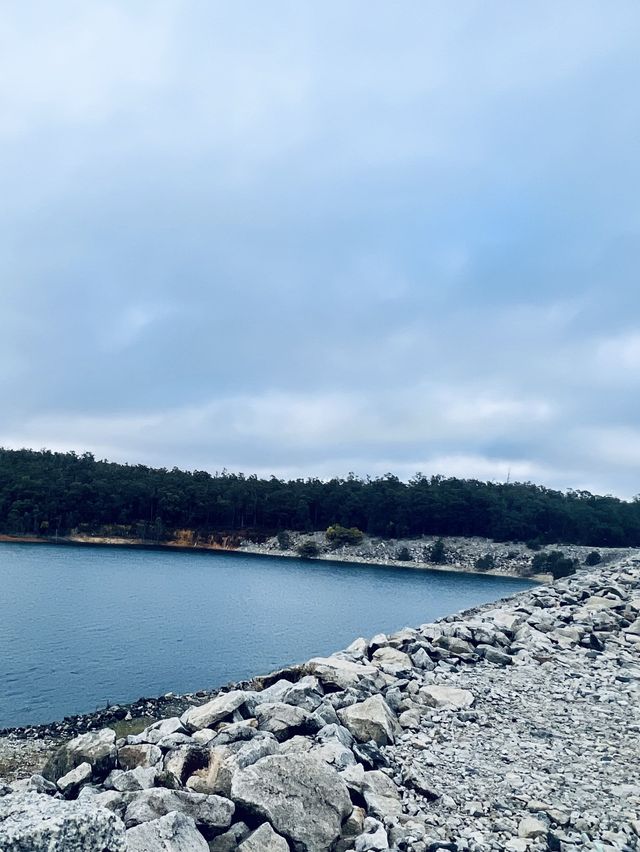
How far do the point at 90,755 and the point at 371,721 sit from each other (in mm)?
4218

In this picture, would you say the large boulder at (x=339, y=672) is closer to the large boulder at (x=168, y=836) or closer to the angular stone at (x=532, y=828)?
the angular stone at (x=532, y=828)

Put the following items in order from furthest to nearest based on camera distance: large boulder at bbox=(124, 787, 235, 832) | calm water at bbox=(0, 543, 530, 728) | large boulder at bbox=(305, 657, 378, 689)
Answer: calm water at bbox=(0, 543, 530, 728) → large boulder at bbox=(305, 657, 378, 689) → large boulder at bbox=(124, 787, 235, 832)

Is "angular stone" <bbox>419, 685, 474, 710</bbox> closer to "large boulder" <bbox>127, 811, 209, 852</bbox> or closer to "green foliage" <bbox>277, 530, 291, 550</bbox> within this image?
"large boulder" <bbox>127, 811, 209, 852</bbox>

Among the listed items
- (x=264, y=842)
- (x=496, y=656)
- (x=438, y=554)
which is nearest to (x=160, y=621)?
(x=496, y=656)

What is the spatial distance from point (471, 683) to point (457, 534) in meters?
108

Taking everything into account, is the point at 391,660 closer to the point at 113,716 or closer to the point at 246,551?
the point at 113,716

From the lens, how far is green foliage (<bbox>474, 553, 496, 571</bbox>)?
99.2 m

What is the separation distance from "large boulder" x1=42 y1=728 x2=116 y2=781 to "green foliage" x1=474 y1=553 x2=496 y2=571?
313 ft

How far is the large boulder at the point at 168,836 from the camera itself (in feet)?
21.1

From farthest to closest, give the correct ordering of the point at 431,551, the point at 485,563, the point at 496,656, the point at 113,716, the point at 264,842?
the point at 431,551 → the point at 485,563 → the point at 113,716 → the point at 496,656 → the point at 264,842

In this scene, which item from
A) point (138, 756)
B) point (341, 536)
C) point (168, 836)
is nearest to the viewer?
point (168, 836)

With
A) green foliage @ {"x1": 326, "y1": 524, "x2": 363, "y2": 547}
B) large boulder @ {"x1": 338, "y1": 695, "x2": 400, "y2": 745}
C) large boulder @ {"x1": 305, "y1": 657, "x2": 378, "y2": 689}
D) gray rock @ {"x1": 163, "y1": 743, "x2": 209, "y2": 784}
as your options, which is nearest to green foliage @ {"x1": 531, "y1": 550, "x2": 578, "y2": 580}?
green foliage @ {"x1": 326, "y1": 524, "x2": 363, "y2": 547}

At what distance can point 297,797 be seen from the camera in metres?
7.43

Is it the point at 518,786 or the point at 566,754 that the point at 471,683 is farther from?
the point at 518,786
